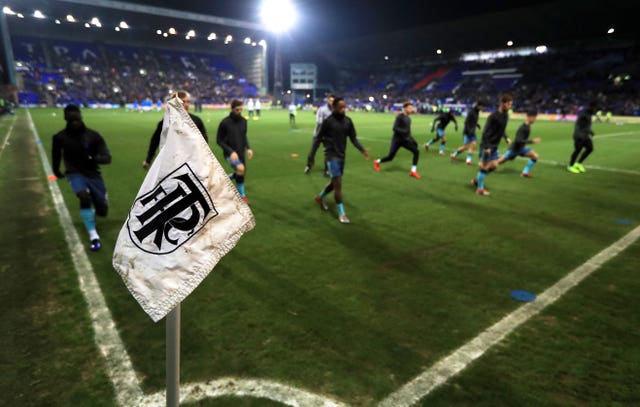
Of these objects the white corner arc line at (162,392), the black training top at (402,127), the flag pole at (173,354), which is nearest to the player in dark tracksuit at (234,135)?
the white corner arc line at (162,392)

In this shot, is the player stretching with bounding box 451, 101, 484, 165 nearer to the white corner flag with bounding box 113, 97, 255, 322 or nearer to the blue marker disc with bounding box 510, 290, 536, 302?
the blue marker disc with bounding box 510, 290, 536, 302

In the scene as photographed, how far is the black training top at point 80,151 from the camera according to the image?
528 centimetres

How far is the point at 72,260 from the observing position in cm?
511

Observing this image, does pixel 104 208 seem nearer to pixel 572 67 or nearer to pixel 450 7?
pixel 450 7

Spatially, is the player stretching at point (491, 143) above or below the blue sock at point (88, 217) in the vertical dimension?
above

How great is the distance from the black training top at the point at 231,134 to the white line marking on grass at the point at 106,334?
2.91m

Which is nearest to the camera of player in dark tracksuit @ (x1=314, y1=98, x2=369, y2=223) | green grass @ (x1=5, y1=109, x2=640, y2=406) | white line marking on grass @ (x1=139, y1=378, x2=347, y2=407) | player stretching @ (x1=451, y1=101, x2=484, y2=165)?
white line marking on grass @ (x1=139, y1=378, x2=347, y2=407)

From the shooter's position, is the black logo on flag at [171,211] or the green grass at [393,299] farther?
the green grass at [393,299]

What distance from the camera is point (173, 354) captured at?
1.99m

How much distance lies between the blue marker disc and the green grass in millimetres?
99

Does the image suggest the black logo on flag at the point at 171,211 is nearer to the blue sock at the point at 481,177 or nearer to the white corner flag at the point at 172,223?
the white corner flag at the point at 172,223

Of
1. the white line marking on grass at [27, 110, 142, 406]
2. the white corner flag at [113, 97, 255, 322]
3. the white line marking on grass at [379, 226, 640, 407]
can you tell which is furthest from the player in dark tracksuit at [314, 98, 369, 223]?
the white corner flag at [113, 97, 255, 322]

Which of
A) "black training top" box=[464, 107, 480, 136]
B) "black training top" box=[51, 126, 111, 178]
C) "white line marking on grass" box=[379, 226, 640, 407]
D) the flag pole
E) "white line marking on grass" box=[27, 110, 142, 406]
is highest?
"black training top" box=[464, 107, 480, 136]

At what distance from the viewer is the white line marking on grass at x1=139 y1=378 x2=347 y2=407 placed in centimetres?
273
